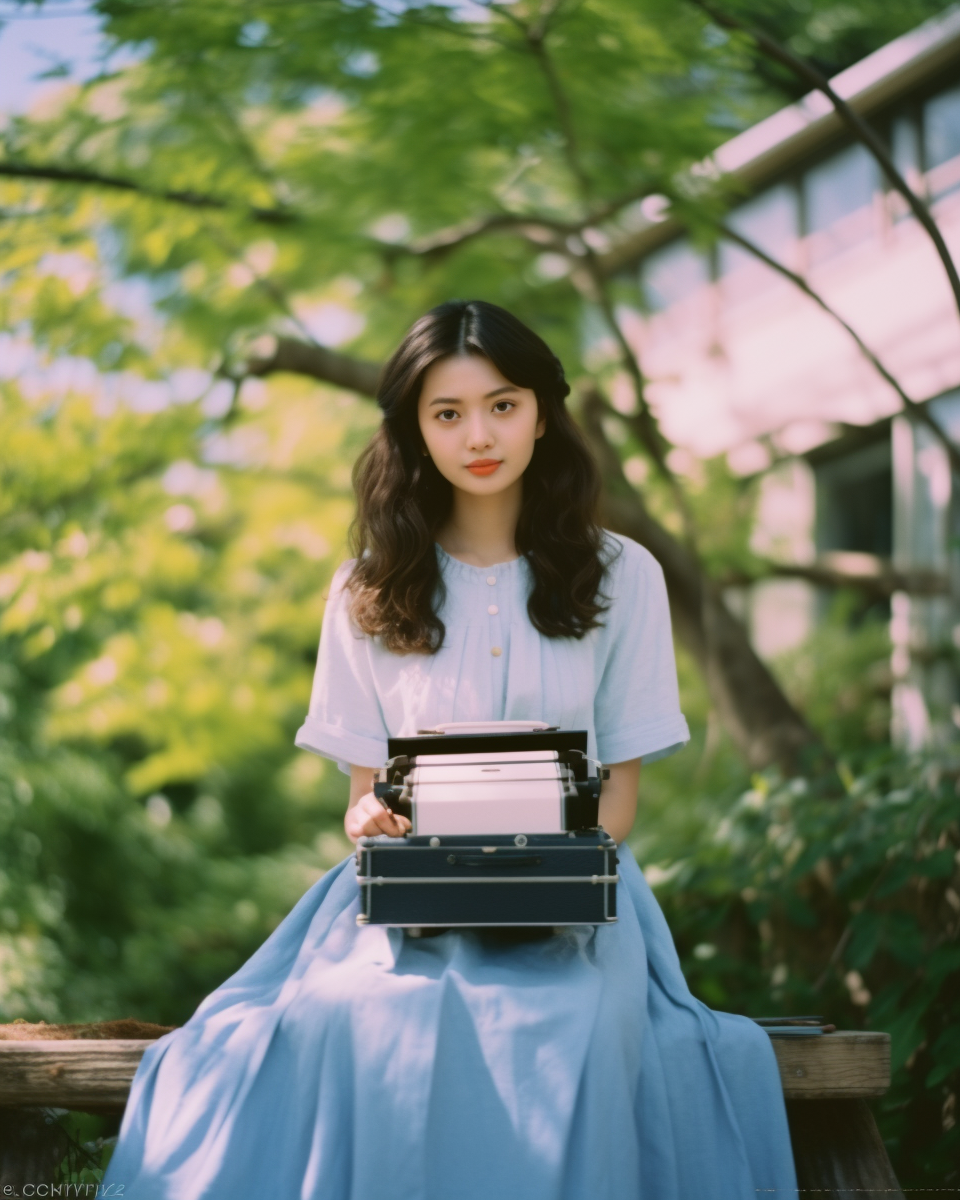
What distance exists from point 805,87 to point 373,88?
1705mm

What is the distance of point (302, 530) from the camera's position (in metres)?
8.05

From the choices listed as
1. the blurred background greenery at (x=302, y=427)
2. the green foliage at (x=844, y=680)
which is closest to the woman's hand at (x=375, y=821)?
the blurred background greenery at (x=302, y=427)

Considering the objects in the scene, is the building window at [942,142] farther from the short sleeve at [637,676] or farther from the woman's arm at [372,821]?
the woman's arm at [372,821]

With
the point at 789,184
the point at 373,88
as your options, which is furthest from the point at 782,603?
the point at 373,88

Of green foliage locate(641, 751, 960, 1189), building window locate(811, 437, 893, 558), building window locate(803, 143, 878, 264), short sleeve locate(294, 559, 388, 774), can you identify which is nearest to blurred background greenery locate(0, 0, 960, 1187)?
green foliage locate(641, 751, 960, 1189)

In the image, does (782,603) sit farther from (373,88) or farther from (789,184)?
(373,88)

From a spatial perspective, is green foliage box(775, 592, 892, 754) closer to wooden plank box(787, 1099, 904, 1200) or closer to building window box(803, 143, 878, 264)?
building window box(803, 143, 878, 264)

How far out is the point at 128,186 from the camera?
15.5 ft

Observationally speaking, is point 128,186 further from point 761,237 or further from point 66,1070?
point 761,237

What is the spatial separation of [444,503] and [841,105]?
1.53 meters

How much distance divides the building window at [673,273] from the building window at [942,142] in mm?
2774

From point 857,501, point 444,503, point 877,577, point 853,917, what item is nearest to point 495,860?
point 444,503

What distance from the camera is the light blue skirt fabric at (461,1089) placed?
180 cm

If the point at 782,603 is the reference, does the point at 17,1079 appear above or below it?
above
